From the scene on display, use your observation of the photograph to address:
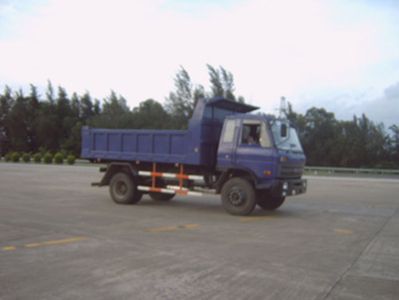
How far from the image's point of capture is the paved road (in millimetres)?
5352

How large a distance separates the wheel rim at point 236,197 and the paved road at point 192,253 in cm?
45

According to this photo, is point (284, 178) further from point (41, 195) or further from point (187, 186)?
point (41, 195)

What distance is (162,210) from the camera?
12.6 meters

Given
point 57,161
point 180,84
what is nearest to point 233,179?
point 57,161

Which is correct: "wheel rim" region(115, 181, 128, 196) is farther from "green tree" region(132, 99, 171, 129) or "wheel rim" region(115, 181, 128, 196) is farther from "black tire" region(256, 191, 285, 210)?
"green tree" region(132, 99, 171, 129)

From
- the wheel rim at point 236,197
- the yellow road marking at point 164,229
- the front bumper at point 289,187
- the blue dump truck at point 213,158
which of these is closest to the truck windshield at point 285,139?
the blue dump truck at point 213,158

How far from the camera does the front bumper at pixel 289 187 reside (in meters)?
11.1

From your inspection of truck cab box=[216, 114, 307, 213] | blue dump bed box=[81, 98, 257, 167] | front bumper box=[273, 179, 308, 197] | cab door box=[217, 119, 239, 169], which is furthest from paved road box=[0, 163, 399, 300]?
blue dump bed box=[81, 98, 257, 167]

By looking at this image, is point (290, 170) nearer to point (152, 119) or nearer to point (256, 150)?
point (256, 150)

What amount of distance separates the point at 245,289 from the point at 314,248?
112 inches

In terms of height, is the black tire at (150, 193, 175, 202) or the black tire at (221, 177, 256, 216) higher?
the black tire at (221, 177, 256, 216)

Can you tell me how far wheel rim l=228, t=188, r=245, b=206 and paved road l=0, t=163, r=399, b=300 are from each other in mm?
455

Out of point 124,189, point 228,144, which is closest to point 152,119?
point 124,189

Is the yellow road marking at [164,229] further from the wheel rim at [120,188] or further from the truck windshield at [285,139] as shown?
the wheel rim at [120,188]
